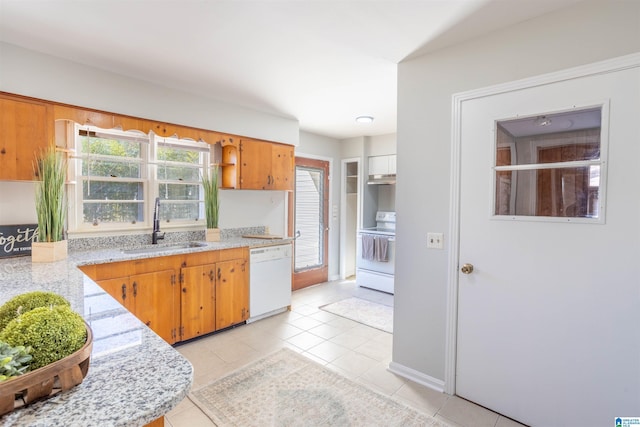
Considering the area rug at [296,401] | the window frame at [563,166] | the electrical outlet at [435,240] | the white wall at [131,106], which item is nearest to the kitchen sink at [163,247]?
the white wall at [131,106]

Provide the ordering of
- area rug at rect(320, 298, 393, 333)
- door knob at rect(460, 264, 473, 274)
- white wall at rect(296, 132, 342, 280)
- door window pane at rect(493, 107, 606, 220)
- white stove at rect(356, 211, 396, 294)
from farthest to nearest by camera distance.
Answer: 1. white wall at rect(296, 132, 342, 280)
2. white stove at rect(356, 211, 396, 294)
3. area rug at rect(320, 298, 393, 333)
4. door knob at rect(460, 264, 473, 274)
5. door window pane at rect(493, 107, 606, 220)

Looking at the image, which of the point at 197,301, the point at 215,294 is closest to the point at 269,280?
the point at 215,294

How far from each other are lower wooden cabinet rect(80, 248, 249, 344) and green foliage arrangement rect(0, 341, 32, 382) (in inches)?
76.5

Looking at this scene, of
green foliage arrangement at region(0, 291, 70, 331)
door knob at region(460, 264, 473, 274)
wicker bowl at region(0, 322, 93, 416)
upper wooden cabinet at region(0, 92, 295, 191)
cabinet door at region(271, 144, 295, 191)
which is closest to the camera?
wicker bowl at region(0, 322, 93, 416)

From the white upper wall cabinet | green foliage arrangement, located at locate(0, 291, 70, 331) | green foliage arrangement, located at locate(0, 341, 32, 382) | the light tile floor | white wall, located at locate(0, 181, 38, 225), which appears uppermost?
the white upper wall cabinet

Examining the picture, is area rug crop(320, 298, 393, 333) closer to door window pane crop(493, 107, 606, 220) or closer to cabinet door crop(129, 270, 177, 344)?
cabinet door crop(129, 270, 177, 344)

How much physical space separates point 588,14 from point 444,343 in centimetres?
215

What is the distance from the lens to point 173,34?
2.13 m

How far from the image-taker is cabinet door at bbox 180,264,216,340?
9.50 feet

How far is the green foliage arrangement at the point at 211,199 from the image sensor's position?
11.2 ft

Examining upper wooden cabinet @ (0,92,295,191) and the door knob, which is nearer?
the door knob

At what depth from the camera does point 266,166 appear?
3869mm

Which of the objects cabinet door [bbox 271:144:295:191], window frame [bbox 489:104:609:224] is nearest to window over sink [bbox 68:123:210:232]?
cabinet door [bbox 271:144:295:191]

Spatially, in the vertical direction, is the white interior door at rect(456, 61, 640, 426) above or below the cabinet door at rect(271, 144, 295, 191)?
below
